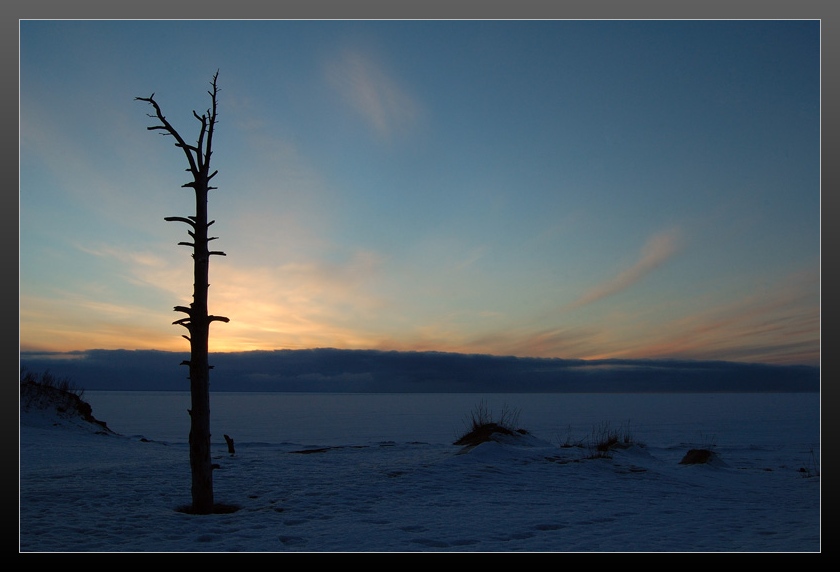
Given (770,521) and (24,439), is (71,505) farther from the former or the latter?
(24,439)

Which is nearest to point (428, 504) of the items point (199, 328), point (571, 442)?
point (199, 328)

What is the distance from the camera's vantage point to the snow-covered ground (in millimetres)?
7043

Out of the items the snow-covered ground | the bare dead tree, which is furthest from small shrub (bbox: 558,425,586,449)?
the bare dead tree

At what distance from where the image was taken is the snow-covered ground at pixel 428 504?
7.04m

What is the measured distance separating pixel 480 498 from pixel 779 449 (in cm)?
1765

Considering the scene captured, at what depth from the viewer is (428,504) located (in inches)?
357

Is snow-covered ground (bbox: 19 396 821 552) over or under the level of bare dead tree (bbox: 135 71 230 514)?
under

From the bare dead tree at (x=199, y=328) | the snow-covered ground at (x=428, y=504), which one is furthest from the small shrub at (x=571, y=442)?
the bare dead tree at (x=199, y=328)

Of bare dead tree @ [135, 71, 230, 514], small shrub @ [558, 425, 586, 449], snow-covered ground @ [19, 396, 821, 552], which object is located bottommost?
small shrub @ [558, 425, 586, 449]

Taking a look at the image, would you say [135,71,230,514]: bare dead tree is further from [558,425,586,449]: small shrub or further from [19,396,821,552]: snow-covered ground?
[558,425,586,449]: small shrub

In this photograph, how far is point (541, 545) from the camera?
273 inches

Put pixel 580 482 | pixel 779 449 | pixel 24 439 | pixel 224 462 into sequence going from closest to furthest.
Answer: pixel 580 482, pixel 224 462, pixel 24 439, pixel 779 449
